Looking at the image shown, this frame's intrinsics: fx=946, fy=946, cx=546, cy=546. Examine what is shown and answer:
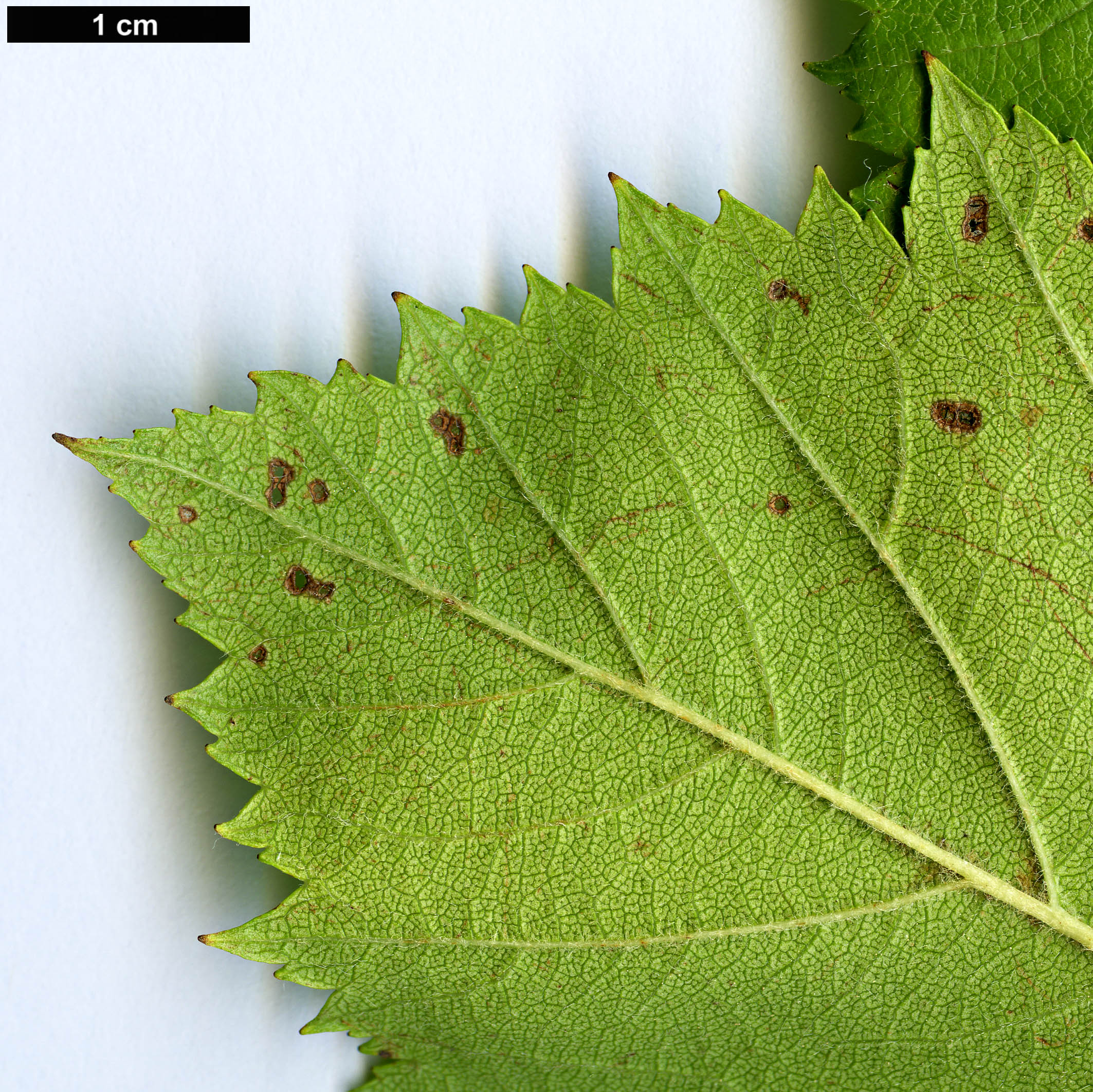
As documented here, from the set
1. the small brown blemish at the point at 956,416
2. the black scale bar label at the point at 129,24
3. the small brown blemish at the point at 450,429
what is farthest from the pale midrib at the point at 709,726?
the black scale bar label at the point at 129,24

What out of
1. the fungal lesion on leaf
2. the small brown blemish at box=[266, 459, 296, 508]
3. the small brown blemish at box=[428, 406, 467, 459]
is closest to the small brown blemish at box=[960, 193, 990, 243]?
the fungal lesion on leaf

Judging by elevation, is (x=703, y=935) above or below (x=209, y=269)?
below

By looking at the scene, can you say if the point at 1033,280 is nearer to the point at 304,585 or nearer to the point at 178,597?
the point at 304,585

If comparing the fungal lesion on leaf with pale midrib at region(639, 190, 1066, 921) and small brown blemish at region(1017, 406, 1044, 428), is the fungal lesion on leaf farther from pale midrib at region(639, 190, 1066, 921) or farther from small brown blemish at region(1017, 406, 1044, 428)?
small brown blemish at region(1017, 406, 1044, 428)

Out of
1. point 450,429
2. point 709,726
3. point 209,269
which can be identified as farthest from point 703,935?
point 209,269

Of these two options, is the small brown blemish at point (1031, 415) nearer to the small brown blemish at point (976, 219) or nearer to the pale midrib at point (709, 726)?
the small brown blemish at point (976, 219)

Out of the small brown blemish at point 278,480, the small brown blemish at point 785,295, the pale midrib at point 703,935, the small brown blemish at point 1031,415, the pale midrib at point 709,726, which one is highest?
the small brown blemish at point 785,295
